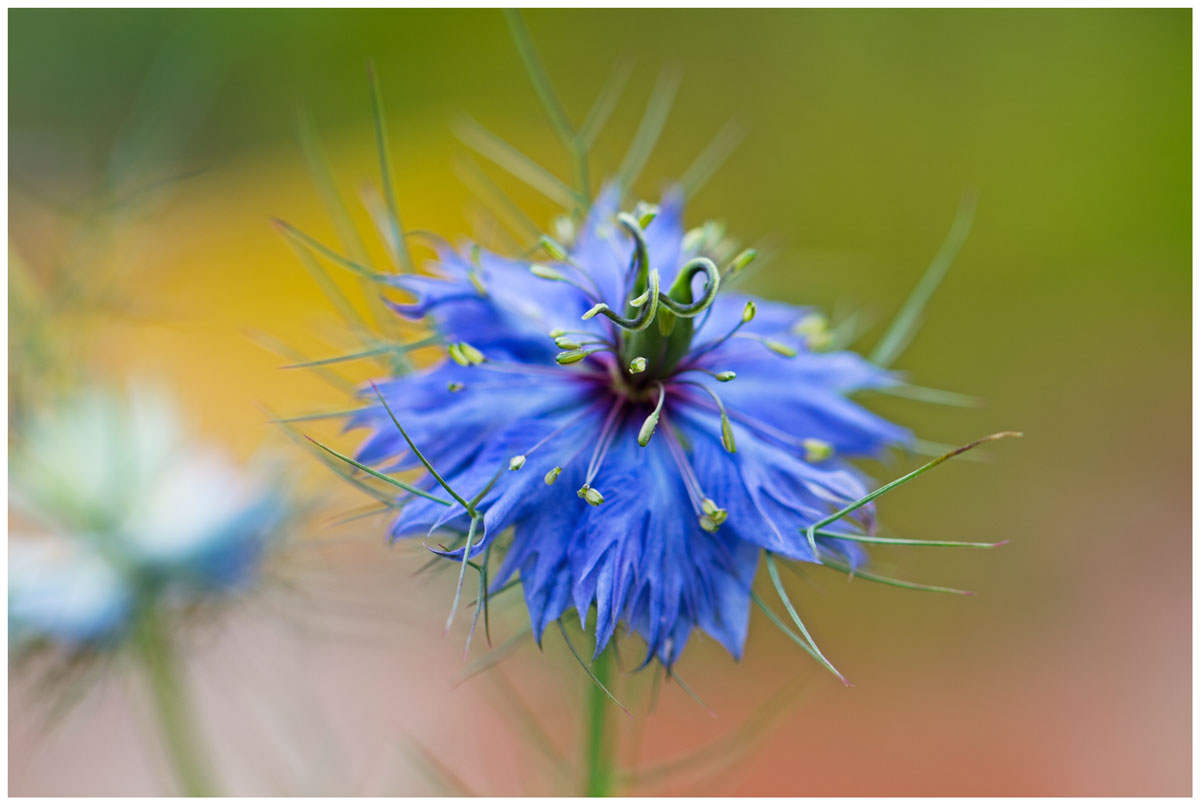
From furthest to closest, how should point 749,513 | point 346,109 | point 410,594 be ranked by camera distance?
point 346,109 → point 410,594 → point 749,513

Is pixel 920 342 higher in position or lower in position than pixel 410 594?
higher

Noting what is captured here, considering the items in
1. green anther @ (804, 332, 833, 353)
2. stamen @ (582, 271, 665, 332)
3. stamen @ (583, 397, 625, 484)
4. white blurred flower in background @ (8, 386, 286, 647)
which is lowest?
white blurred flower in background @ (8, 386, 286, 647)

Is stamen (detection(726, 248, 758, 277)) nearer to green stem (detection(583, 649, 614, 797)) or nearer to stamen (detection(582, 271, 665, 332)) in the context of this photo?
stamen (detection(582, 271, 665, 332))

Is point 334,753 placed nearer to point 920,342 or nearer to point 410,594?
point 410,594

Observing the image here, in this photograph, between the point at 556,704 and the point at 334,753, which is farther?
the point at 556,704

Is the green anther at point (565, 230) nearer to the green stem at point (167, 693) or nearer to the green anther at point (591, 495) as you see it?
the green anther at point (591, 495)

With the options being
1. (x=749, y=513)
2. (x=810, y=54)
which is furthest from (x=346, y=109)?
(x=749, y=513)

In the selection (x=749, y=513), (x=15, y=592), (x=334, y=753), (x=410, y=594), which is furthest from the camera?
(x=410, y=594)

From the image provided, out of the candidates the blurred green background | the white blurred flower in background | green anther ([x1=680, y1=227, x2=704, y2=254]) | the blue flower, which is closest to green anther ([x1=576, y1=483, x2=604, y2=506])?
the blue flower
